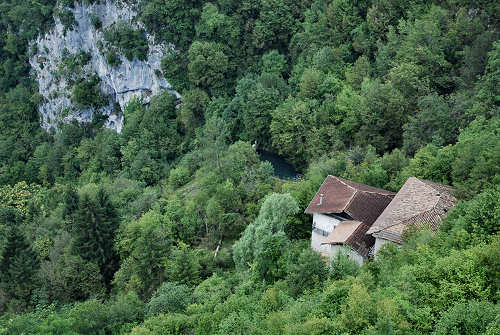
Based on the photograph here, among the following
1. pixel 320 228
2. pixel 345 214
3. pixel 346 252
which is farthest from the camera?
pixel 320 228

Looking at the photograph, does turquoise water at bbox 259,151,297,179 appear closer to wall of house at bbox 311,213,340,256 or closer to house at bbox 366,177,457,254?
wall of house at bbox 311,213,340,256

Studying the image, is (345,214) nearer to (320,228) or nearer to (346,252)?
(320,228)

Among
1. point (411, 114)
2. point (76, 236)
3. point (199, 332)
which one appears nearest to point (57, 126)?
point (76, 236)

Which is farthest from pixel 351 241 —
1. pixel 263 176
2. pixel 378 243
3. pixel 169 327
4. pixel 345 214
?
pixel 263 176

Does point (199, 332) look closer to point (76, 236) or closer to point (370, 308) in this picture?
point (370, 308)

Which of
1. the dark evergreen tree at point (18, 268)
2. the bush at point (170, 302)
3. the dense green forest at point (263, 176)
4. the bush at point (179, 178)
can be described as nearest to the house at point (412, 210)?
the dense green forest at point (263, 176)

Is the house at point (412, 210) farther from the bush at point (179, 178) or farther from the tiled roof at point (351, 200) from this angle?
the bush at point (179, 178)

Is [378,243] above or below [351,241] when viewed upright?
below
